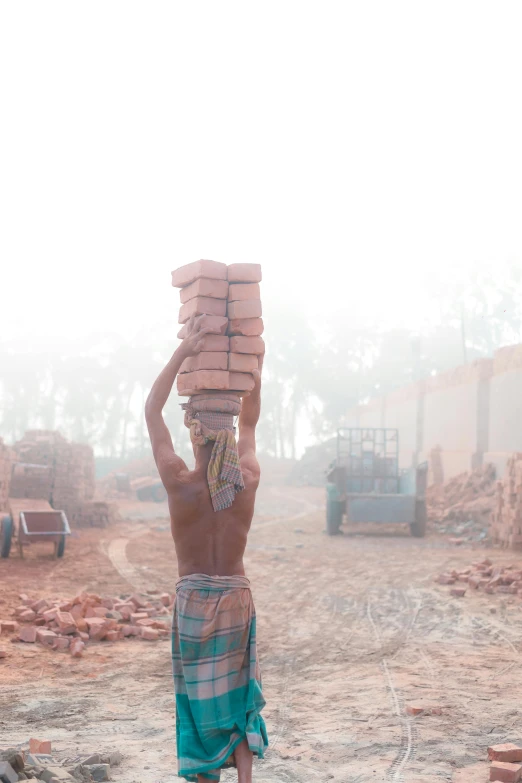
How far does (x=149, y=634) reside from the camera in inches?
271

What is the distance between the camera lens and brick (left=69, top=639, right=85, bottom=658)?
20.5 ft

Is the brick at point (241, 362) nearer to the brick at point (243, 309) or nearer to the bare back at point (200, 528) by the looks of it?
the brick at point (243, 309)

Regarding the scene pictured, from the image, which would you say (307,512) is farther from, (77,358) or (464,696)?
(77,358)

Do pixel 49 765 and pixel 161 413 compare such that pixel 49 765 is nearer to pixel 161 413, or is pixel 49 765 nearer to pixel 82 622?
pixel 161 413


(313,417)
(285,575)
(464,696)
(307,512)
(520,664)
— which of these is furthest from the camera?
(313,417)

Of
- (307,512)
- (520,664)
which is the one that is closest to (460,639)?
(520,664)

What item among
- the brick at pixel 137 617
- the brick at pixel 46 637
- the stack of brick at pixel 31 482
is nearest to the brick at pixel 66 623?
the brick at pixel 46 637

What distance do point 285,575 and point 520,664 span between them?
517 centimetres

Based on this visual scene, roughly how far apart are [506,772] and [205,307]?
2727mm

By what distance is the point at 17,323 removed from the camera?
54.6 metres

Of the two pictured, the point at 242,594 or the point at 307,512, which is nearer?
the point at 242,594

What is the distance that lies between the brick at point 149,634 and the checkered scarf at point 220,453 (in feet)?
13.6

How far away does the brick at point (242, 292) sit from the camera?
388cm

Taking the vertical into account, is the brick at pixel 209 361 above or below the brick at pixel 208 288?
below
